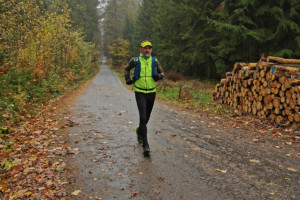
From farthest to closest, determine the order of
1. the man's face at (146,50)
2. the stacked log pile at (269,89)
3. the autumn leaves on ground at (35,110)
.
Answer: the stacked log pile at (269,89) < the man's face at (146,50) < the autumn leaves on ground at (35,110)

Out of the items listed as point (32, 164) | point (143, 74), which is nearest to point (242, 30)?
point (143, 74)

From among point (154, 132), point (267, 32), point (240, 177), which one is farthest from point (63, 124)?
point (267, 32)

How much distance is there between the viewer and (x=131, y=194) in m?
3.25

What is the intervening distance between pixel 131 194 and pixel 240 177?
1.88 metres

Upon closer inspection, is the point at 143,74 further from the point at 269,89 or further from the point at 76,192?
the point at 269,89

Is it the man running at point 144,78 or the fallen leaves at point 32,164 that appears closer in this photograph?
the fallen leaves at point 32,164

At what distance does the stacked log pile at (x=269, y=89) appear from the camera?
21.7ft

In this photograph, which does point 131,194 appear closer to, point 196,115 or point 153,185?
point 153,185

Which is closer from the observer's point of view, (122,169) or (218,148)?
(122,169)

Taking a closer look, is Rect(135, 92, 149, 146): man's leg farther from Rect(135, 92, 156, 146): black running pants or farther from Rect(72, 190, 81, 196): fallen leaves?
Rect(72, 190, 81, 196): fallen leaves

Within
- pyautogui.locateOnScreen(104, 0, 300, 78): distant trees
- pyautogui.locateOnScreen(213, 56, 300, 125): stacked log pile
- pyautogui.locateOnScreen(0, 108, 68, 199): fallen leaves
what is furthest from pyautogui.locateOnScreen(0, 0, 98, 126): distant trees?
pyautogui.locateOnScreen(104, 0, 300, 78): distant trees

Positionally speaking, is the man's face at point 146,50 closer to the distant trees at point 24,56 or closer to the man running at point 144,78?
the man running at point 144,78

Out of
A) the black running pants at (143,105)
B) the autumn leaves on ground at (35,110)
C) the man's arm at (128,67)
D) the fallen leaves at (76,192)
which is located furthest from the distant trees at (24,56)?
the fallen leaves at (76,192)

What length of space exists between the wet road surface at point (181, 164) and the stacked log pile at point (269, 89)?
4.83 ft
